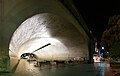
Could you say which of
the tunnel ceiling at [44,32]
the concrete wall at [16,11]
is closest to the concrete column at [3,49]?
the concrete wall at [16,11]

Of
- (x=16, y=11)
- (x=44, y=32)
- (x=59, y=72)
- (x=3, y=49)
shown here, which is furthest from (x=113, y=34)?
(x=44, y=32)

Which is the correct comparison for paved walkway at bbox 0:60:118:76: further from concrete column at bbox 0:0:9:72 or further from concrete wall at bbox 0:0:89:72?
concrete wall at bbox 0:0:89:72

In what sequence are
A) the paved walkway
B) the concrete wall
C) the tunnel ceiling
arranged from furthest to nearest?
the tunnel ceiling → the paved walkway → the concrete wall

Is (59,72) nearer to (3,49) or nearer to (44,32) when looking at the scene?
(3,49)

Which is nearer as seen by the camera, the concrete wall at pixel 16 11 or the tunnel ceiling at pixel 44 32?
the concrete wall at pixel 16 11

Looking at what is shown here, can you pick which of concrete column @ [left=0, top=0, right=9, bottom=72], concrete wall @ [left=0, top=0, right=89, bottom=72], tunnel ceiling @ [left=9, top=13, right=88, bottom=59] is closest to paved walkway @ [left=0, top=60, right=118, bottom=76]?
concrete column @ [left=0, top=0, right=9, bottom=72]

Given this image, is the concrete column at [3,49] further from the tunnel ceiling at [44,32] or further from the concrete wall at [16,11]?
the tunnel ceiling at [44,32]

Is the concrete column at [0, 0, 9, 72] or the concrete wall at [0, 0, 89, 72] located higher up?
the concrete wall at [0, 0, 89, 72]

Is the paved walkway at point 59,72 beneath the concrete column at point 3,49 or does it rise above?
beneath

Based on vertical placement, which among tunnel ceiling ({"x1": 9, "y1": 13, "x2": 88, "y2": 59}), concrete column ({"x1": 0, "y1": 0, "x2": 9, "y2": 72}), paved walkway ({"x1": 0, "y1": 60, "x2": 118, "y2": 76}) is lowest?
paved walkway ({"x1": 0, "y1": 60, "x2": 118, "y2": 76})

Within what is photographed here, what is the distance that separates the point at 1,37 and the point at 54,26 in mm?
15012

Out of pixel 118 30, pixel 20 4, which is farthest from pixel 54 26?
pixel 118 30

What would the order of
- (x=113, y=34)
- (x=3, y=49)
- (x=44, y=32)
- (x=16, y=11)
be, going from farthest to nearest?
1. (x=44, y=32)
2. (x=16, y=11)
3. (x=3, y=49)
4. (x=113, y=34)

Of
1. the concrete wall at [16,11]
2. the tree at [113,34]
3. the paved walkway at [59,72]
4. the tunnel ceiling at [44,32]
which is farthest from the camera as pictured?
the tunnel ceiling at [44,32]
